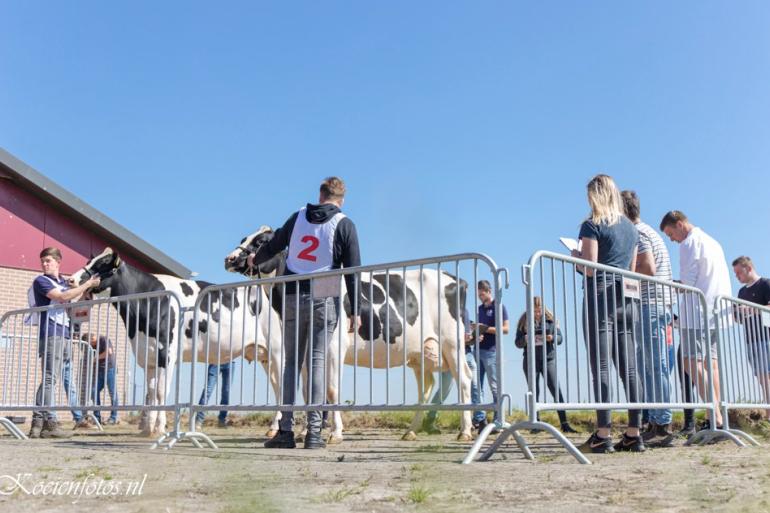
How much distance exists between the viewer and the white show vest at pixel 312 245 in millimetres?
7047

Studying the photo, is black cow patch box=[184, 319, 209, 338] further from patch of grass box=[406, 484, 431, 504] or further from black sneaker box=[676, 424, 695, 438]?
patch of grass box=[406, 484, 431, 504]

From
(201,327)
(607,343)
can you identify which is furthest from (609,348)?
(201,327)

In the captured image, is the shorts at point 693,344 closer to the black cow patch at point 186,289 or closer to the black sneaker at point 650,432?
the black sneaker at point 650,432

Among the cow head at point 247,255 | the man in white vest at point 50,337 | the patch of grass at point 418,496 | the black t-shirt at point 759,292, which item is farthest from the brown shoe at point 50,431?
the black t-shirt at point 759,292

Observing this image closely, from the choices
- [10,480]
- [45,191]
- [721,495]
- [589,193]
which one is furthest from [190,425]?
[45,191]

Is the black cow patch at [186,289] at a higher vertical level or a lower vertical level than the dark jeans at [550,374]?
higher

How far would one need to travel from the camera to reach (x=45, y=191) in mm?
15773

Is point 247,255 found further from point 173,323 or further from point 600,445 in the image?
point 600,445

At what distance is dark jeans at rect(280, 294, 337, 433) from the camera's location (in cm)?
657

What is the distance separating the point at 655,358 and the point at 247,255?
5.01 metres

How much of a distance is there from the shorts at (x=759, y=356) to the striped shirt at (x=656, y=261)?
5.23 feet

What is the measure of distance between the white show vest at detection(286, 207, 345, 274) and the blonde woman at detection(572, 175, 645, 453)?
2076 millimetres

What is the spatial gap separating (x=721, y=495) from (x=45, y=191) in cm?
1493

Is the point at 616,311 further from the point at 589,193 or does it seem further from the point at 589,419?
the point at 589,419
